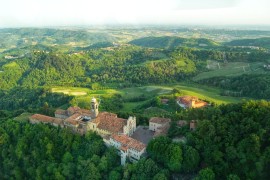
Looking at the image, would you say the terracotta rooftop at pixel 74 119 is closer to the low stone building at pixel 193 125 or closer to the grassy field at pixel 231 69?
the low stone building at pixel 193 125

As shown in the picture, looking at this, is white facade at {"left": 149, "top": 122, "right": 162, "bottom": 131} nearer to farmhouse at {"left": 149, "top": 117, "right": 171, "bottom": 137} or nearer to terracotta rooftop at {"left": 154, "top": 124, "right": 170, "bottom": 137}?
farmhouse at {"left": 149, "top": 117, "right": 171, "bottom": 137}

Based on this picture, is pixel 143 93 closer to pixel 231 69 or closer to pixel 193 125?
pixel 231 69

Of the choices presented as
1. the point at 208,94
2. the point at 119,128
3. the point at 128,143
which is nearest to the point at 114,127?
the point at 119,128

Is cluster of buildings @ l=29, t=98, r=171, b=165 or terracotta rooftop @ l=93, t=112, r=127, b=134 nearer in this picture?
cluster of buildings @ l=29, t=98, r=171, b=165

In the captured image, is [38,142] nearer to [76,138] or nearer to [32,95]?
[76,138]

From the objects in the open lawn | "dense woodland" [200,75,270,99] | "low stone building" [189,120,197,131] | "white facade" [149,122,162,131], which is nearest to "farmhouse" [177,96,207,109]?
the open lawn

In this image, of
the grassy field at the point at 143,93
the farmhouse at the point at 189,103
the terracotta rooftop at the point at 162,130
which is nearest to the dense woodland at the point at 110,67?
the grassy field at the point at 143,93
